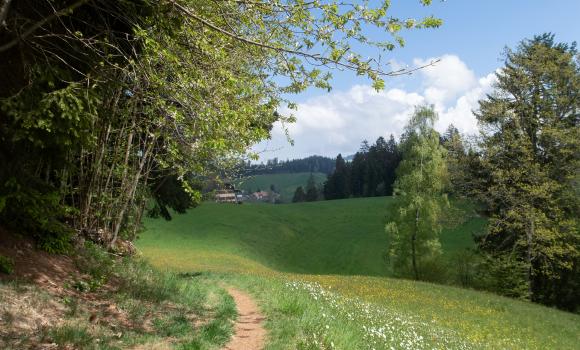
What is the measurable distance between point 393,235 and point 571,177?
615 inches

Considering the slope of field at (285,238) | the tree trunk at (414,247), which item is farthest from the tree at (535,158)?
the slope of field at (285,238)

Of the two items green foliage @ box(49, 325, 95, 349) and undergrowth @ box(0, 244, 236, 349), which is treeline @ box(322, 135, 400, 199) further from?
green foliage @ box(49, 325, 95, 349)

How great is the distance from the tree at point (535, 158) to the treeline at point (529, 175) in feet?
0.24

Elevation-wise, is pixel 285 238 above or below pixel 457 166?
below

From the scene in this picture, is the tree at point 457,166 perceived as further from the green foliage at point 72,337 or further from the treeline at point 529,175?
the green foliage at point 72,337

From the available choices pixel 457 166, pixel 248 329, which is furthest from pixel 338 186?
pixel 248 329

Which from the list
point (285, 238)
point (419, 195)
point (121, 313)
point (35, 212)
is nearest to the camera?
point (121, 313)

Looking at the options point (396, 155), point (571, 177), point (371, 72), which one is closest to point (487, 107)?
point (571, 177)

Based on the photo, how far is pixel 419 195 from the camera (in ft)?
136

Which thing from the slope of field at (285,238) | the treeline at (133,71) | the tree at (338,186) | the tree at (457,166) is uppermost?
the tree at (338,186)

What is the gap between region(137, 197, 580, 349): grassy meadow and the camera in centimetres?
1008

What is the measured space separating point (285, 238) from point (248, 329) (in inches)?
2634

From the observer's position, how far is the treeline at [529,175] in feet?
106

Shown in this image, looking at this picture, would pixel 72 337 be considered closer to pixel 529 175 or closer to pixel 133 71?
pixel 133 71
